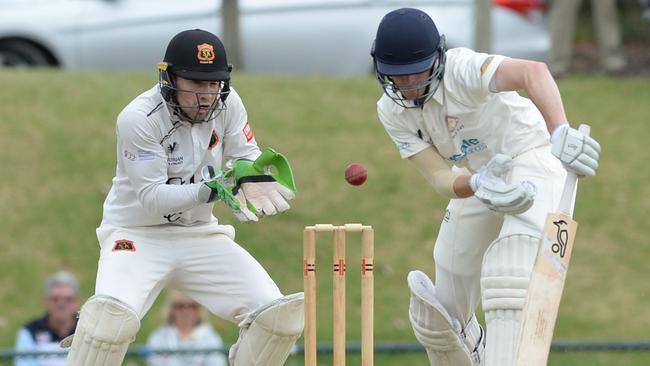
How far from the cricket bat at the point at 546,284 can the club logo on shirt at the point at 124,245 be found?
4.54 feet

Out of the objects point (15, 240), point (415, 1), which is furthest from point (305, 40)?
point (15, 240)

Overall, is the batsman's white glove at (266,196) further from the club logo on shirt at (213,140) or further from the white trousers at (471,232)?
the white trousers at (471,232)

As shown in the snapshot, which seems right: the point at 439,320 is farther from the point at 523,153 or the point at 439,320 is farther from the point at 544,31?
the point at 544,31

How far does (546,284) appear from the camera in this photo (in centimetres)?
454

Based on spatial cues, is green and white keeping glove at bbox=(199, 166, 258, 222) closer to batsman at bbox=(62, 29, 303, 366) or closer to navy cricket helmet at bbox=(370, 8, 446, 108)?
batsman at bbox=(62, 29, 303, 366)

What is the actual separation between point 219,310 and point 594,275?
382 cm

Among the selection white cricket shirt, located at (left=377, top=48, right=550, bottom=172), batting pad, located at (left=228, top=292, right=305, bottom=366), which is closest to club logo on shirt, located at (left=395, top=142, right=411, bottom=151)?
white cricket shirt, located at (left=377, top=48, right=550, bottom=172)

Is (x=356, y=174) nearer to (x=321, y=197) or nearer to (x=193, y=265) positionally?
(x=193, y=265)

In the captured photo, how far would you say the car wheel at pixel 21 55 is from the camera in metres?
10.2

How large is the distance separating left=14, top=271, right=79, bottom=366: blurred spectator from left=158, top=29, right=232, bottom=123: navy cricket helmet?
2.34 metres

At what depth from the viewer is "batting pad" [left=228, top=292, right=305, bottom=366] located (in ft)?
16.2

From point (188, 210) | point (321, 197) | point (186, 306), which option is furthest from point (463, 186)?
point (321, 197)

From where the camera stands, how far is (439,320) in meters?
5.20

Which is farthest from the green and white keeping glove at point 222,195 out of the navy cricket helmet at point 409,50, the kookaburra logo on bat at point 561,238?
the kookaburra logo on bat at point 561,238
